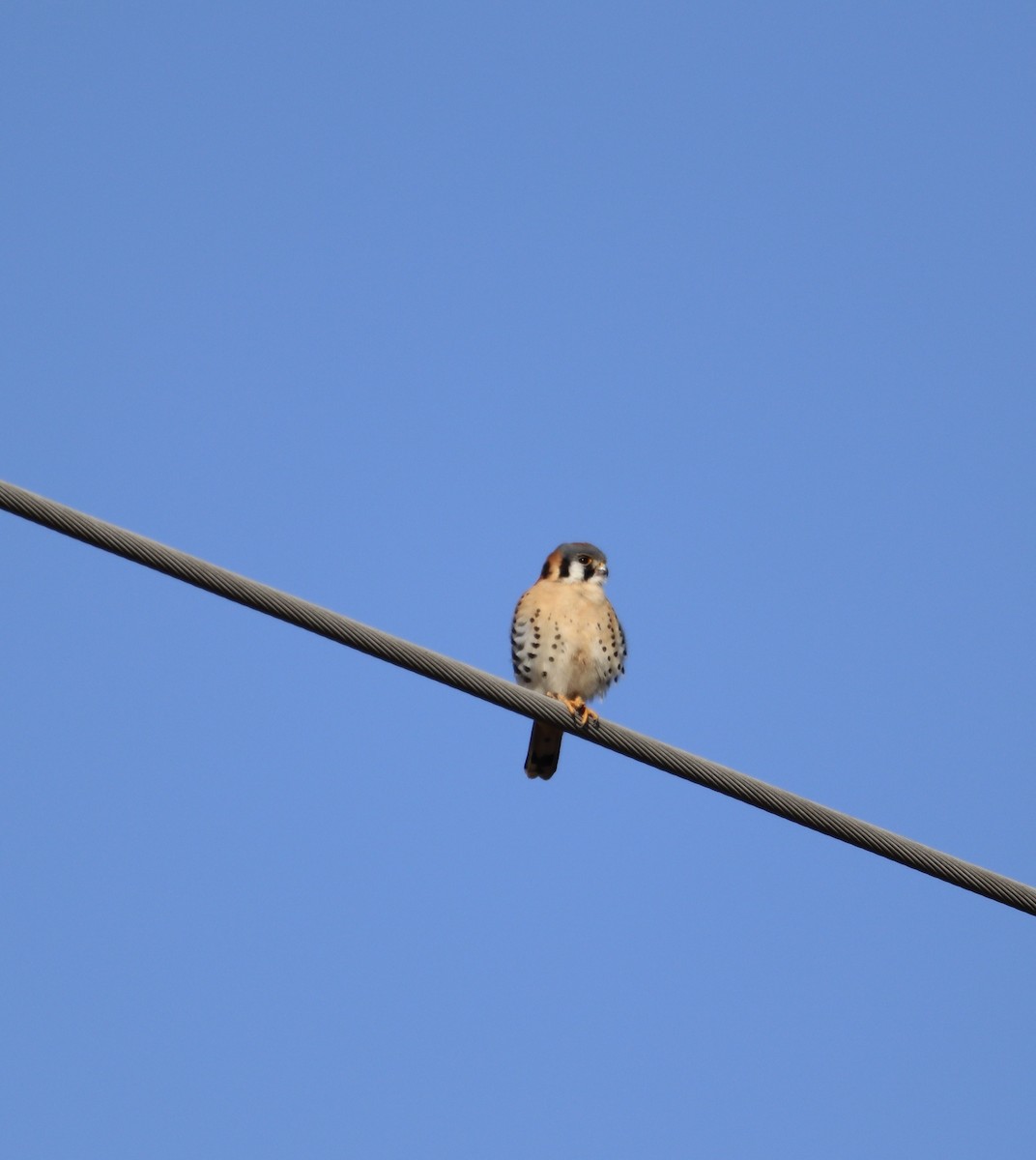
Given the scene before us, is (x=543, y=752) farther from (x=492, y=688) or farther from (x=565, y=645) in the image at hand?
(x=492, y=688)

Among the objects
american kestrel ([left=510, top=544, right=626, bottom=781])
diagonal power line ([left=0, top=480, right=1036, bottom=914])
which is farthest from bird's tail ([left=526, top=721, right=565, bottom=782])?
diagonal power line ([left=0, top=480, right=1036, bottom=914])

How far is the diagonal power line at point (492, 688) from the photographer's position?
190 inches

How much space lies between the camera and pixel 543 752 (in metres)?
8.92

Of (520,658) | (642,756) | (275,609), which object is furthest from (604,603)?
(275,609)

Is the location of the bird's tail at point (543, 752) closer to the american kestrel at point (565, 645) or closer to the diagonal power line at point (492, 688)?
the american kestrel at point (565, 645)

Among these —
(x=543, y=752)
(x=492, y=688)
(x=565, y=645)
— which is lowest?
(x=492, y=688)

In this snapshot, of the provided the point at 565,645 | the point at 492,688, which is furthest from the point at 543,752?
the point at 492,688

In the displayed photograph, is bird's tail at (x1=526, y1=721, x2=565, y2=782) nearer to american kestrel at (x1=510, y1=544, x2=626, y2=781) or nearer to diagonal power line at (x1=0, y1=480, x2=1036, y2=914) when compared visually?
american kestrel at (x1=510, y1=544, x2=626, y2=781)

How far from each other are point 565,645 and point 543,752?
59 cm

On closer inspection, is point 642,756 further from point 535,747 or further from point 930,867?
point 535,747

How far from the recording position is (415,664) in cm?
522

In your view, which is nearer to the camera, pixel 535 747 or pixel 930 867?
pixel 930 867

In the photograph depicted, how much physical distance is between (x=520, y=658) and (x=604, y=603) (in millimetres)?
557

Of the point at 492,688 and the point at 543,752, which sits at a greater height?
the point at 543,752
